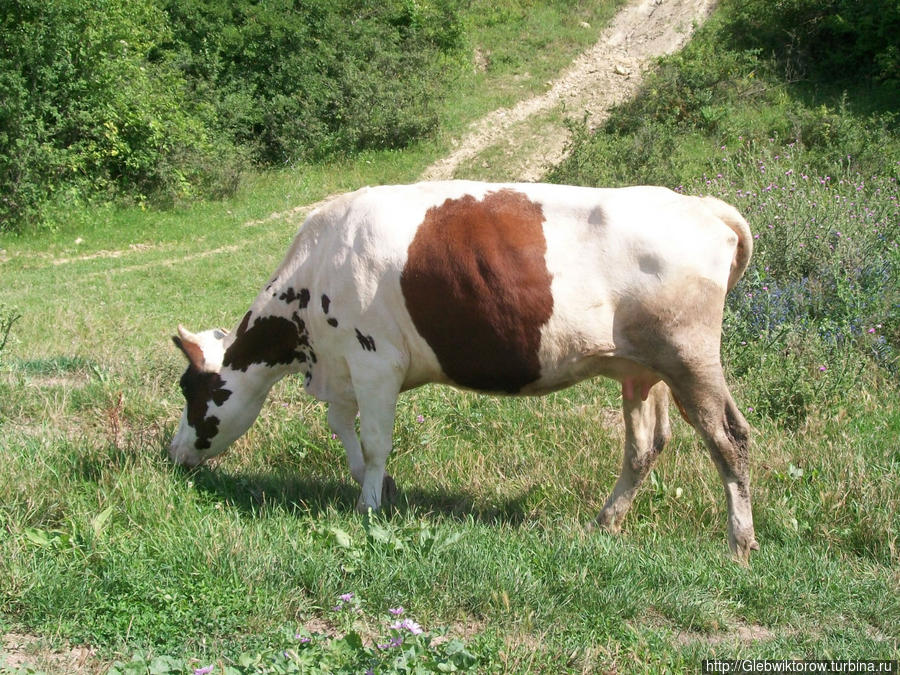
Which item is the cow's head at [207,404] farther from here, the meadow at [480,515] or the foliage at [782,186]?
the foliage at [782,186]

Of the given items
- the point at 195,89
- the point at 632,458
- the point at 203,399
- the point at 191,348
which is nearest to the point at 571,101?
the point at 195,89

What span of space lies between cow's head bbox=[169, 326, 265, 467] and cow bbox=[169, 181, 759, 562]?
644mm

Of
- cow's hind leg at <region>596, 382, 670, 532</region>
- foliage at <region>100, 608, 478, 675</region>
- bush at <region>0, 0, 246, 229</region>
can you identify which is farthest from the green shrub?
foliage at <region>100, 608, 478, 675</region>

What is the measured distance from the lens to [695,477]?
18.9 feet

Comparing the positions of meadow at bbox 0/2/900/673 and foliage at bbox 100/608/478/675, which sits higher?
foliage at bbox 100/608/478/675

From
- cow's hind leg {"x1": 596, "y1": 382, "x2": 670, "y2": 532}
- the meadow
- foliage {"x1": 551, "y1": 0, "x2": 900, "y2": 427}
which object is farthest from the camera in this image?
foliage {"x1": 551, "y1": 0, "x2": 900, "y2": 427}

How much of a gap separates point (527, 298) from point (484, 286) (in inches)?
10.2

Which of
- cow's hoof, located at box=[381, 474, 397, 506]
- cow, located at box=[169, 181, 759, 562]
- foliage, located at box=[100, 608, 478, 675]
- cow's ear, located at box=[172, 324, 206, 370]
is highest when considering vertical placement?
cow, located at box=[169, 181, 759, 562]

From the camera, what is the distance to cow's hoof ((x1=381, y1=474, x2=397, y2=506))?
5590 millimetres

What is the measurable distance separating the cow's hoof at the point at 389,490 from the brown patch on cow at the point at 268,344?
3.10 feet

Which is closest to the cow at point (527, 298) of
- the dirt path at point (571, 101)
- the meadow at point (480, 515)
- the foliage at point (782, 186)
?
the meadow at point (480, 515)

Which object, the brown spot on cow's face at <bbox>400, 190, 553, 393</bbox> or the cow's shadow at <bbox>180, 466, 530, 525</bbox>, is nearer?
A: the brown spot on cow's face at <bbox>400, 190, 553, 393</bbox>

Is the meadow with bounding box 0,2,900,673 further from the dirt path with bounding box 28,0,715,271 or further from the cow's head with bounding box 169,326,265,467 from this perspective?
the dirt path with bounding box 28,0,715,271

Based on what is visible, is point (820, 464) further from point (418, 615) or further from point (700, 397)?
point (418, 615)
